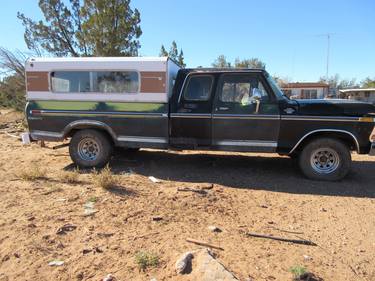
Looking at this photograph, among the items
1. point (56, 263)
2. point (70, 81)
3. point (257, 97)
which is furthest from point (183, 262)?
point (70, 81)

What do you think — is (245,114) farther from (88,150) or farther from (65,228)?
(65,228)

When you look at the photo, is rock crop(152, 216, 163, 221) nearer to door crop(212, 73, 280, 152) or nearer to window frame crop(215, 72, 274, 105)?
door crop(212, 73, 280, 152)

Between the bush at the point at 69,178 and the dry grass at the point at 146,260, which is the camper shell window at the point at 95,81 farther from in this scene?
the dry grass at the point at 146,260

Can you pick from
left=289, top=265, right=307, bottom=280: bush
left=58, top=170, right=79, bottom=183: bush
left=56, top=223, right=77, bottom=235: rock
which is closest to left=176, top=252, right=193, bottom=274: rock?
left=289, top=265, right=307, bottom=280: bush

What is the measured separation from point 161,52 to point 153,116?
13.7 meters

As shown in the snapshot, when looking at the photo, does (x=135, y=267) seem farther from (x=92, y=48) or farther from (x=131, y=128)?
(x=92, y=48)

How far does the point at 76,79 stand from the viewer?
→ 7.62 metres

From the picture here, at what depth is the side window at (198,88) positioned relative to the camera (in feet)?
23.8

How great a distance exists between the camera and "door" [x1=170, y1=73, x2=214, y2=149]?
23.7ft

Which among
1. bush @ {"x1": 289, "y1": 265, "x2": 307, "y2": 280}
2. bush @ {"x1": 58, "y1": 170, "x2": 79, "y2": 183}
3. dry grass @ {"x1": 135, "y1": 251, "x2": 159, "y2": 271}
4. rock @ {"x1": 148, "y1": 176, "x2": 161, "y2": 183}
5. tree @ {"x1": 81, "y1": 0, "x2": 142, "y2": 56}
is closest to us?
bush @ {"x1": 289, "y1": 265, "x2": 307, "y2": 280}

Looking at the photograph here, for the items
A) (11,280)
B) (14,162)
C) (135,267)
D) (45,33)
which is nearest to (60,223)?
(11,280)

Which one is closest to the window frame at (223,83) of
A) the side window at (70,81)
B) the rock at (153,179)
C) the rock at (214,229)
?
the rock at (153,179)

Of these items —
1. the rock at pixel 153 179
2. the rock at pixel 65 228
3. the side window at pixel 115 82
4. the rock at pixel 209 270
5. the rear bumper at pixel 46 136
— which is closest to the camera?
the rock at pixel 209 270

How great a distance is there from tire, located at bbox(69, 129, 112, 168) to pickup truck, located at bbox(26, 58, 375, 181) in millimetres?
21
